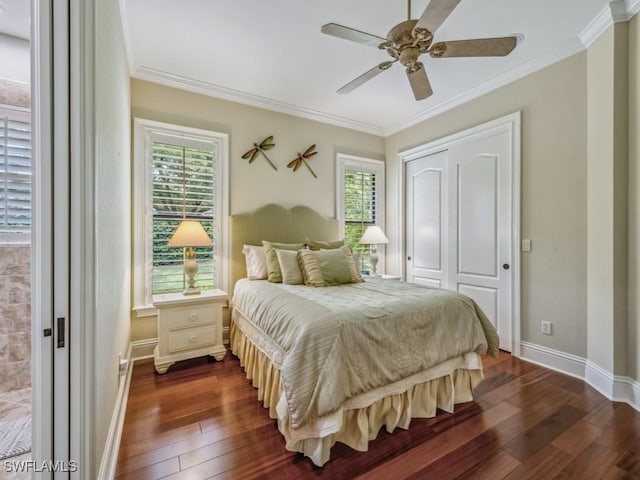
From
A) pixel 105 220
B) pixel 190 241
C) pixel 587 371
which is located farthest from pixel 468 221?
pixel 105 220

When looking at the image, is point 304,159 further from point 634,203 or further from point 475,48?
point 634,203

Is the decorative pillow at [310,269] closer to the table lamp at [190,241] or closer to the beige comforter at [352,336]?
the beige comforter at [352,336]

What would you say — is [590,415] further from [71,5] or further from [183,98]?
[183,98]

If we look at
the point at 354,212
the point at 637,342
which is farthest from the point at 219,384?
the point at 637,342

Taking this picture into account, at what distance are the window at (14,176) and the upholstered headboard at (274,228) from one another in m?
1.65

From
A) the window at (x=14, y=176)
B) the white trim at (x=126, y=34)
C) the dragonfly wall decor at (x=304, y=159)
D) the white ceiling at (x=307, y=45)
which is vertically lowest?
the window at (x=14, y=176)

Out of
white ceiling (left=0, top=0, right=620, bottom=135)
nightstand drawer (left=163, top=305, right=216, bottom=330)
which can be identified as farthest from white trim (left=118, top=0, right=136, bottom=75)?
nightstand drawer (left=163, top=305, right=216, bottom=330)

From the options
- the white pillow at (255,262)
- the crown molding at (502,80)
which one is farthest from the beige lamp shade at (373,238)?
the crown molding at (502,80)

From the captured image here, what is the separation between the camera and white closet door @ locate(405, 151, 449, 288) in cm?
368

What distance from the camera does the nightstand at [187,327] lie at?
2541 millimetres

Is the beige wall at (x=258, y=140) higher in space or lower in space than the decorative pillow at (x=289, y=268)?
higher

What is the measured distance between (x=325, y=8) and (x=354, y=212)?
2.62 metres

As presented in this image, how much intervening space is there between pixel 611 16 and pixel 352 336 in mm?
3002

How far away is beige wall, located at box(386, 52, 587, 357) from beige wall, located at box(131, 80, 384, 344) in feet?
6.96
